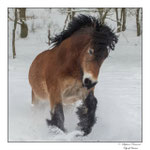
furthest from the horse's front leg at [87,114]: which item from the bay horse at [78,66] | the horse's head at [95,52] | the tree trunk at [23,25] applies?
the tree trunk at [23,25]

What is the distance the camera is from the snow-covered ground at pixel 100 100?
→ 4293 millimetres

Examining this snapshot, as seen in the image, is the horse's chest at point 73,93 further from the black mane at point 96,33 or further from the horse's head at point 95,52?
the black mane at point 96,33

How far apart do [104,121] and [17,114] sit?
1.67m

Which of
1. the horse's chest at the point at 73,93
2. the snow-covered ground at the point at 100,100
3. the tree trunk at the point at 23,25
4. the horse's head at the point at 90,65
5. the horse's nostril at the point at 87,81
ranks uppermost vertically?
the tree trunk at the point at 23,25

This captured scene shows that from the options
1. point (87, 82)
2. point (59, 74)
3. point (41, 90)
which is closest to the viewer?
point (87, 82)

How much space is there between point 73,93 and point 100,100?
77.1 inches

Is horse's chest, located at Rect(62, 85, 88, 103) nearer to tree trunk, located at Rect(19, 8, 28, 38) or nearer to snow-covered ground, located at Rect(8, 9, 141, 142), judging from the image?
snow-covered ground, located at Rect(8, 9, 141, 142)

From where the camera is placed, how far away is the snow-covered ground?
4293mm

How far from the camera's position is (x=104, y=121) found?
488 centimetres

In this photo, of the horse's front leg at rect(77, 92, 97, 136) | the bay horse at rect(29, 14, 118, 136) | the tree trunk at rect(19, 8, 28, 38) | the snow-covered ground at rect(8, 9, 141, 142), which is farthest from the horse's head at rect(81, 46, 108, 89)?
the tree trunk at rect(19, 8, 28, 38)

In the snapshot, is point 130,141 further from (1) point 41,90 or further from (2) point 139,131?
(1) point 41,90

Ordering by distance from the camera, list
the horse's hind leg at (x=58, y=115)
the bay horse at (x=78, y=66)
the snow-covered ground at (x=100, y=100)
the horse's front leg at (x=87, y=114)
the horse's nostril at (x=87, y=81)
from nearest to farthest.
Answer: the horse's nostril at (x=87, y=81), the bay horse at (x=78, y=66), the horse's hind leg at (x=58, y=115), the snow-covered ground at (x=100, y=100), the horse's front leg at (x=87, y=114)

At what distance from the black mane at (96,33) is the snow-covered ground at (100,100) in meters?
1.40
